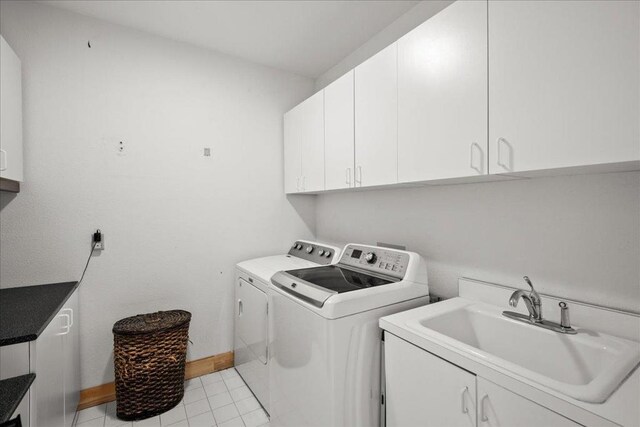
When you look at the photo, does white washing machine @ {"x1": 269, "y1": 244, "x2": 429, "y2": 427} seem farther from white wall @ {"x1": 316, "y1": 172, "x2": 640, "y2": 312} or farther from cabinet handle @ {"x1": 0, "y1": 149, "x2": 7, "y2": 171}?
cabinet handle @ {"x1": 0, "y1": 149, "x2": 7, "y2": 171}

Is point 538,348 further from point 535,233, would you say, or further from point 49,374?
point 49,374

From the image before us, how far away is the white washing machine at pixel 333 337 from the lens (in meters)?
1.32

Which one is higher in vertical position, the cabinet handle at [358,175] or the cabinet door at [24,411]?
the cabinet handle at [358,175]

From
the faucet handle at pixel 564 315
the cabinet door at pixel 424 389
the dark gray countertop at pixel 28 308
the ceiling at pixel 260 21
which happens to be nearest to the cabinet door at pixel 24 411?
the dark gray countertop at pixel 28 308

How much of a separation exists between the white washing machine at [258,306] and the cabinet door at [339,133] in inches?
22.2

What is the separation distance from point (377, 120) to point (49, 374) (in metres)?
1.99


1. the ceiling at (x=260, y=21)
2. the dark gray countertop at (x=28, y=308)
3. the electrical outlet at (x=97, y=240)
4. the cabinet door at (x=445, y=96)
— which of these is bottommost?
the dark gray countertop at (x=28, y=308)

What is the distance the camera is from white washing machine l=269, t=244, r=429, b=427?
4.33 ft

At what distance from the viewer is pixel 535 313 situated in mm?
1220

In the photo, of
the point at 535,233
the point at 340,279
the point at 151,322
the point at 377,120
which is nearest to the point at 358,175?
the point at 377,120

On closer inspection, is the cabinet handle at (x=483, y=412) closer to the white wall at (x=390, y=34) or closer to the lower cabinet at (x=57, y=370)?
the lower cabinet at (x=57, y=370)

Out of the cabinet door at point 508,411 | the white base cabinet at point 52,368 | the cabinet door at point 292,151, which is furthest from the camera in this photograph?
the cabinet door at point 292,151

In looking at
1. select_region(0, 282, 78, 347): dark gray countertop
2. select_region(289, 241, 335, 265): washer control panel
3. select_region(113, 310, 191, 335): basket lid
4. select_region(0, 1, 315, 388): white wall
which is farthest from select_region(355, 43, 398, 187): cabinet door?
select_region(0, 282, 78, 347): dark gray countertop

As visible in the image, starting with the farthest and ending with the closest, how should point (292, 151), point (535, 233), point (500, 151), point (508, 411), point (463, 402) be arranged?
point (292, 151), point (535, 233), point (500, 151), point (463, 402), point (508, 411)
